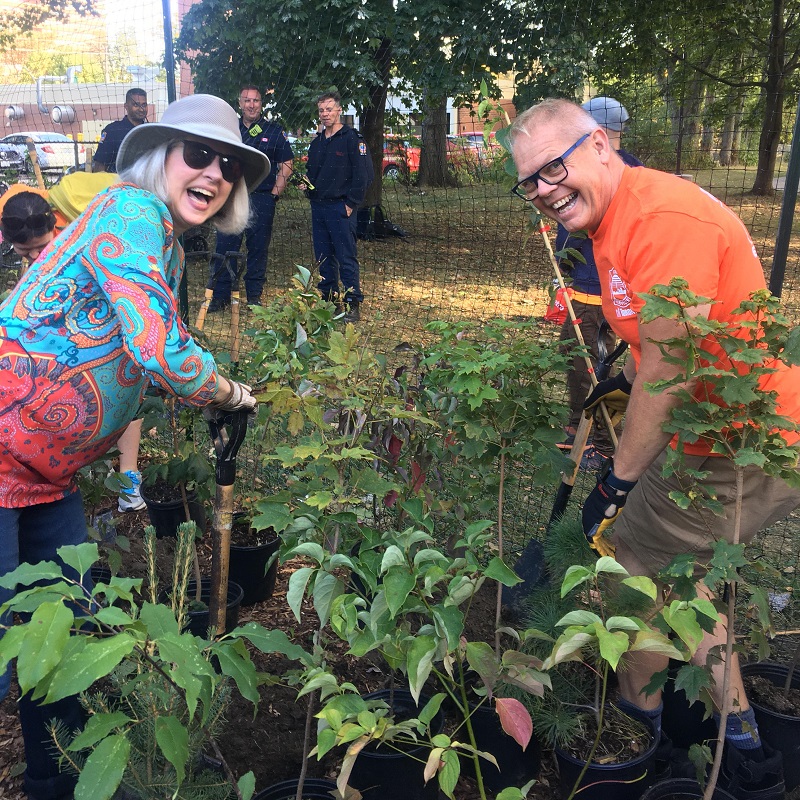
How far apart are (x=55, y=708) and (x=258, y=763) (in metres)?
0.57

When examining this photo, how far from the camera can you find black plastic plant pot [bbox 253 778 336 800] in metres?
1.91

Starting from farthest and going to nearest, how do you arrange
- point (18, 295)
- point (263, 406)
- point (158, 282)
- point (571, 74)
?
1. point (571, 74)
2. point (263, 406)
3. point (18, 295)
4. point (158, 282)

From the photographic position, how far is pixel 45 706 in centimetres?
214

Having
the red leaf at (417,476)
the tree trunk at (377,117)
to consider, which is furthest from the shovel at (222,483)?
the tree trunk at (377,117)

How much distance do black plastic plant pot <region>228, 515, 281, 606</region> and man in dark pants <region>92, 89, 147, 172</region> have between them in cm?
603

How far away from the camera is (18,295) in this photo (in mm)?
1909

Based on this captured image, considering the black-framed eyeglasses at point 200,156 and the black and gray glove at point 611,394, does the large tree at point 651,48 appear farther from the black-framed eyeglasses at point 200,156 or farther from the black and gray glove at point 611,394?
the black-framed eyeglasses at point 200,156

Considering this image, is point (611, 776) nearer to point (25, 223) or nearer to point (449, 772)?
point (449, 772)

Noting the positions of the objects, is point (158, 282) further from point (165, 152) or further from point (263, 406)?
point (263, 406)

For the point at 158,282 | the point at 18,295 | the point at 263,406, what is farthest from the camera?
the point at 263,406

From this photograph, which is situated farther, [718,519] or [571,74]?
[571,74]

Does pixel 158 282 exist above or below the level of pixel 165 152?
below

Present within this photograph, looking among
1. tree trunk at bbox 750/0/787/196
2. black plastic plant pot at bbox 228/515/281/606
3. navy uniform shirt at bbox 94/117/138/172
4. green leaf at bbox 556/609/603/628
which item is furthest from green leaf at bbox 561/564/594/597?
navy uniform shirt at bbox 94/117/138/172

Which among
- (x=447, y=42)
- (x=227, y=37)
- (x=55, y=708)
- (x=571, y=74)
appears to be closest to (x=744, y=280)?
(x=55, y=708)
